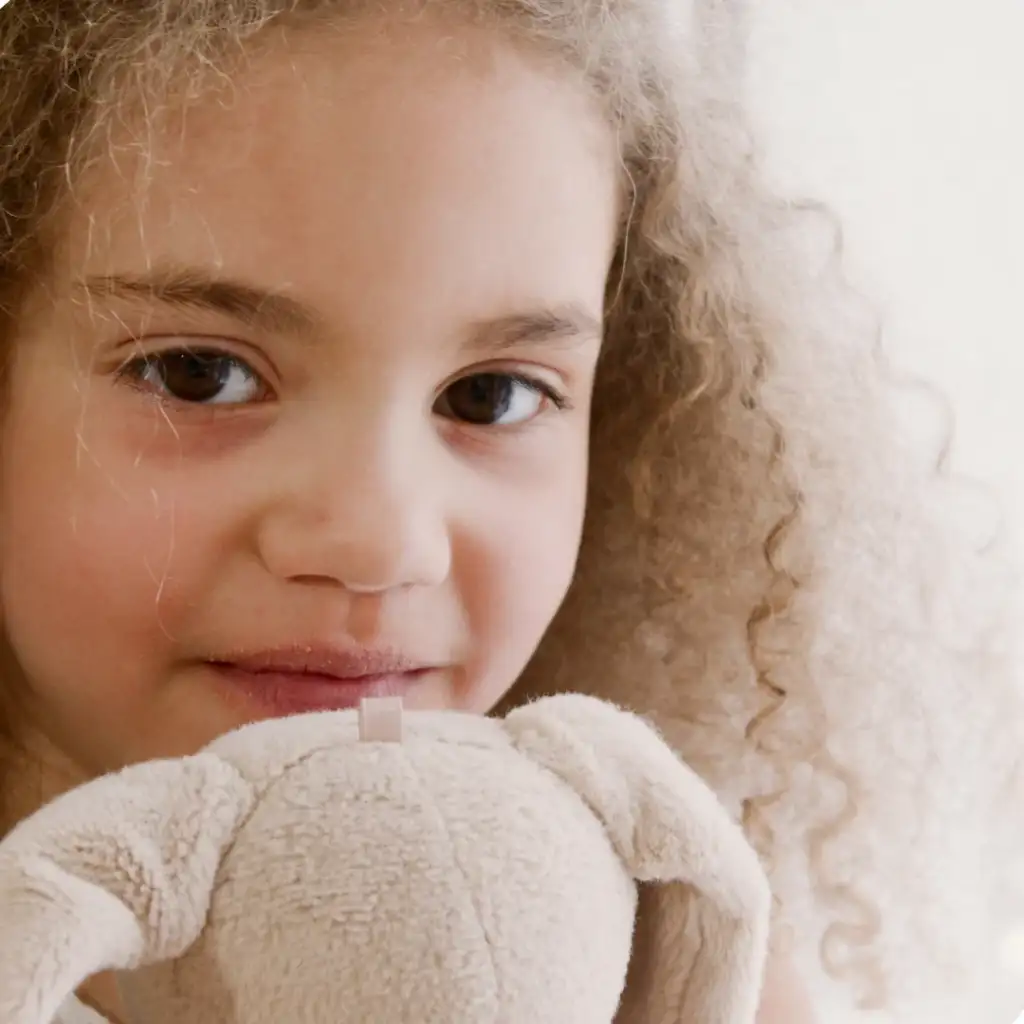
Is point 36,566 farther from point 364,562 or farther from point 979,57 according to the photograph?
point 979,57

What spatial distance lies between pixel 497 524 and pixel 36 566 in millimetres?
192

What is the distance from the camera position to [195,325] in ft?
1.72

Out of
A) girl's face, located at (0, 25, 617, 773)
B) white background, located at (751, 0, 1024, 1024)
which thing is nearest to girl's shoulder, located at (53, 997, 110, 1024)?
girl's face, located at (0, 25, 617, 773)

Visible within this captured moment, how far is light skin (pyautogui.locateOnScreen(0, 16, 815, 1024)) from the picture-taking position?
1.66 ft

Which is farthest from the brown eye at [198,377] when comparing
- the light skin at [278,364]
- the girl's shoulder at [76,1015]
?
the girl's shoulder at [76,1015]

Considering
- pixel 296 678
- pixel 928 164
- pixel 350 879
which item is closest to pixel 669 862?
pixel 350 879

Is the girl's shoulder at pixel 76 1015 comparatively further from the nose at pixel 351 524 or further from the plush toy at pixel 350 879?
the nose at pixel 351 524

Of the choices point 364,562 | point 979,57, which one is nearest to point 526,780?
point 364,562

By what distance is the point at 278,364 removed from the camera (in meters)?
0.53

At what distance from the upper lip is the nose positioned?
0.03 metres

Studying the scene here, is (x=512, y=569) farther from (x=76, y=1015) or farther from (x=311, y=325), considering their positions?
(x=76, y=1015)

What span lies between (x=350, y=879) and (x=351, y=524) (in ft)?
0.56

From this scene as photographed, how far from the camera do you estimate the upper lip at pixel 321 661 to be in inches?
21.4

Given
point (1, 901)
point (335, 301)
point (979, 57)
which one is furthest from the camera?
point (979, 57)
